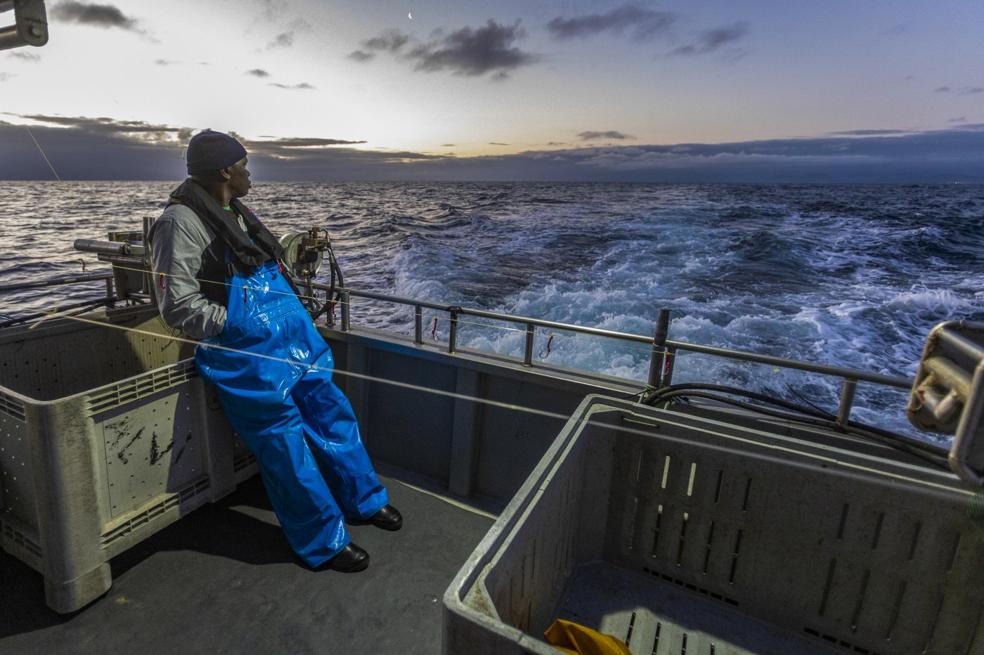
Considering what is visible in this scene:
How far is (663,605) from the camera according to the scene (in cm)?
213

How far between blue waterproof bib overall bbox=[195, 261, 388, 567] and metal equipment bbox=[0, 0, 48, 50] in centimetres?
121

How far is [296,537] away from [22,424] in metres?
1.32

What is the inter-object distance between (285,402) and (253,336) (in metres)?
0.37

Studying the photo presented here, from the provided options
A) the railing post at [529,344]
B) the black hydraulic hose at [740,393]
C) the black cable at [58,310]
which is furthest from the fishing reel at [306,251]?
the black hydraulic hose at [740,393]

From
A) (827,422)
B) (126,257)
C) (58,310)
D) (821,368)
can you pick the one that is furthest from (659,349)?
(58,310)

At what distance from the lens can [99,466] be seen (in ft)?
7.90

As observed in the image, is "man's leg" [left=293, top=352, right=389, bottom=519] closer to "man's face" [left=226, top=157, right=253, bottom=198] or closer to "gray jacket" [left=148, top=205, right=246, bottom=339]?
"gray jacket" [left=148, top=205, right=246, bottom=339]

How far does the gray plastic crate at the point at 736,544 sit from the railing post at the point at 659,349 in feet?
2.82

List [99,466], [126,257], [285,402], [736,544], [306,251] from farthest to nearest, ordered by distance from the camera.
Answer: [306,251] → [126,257] → [285,402] → [99,466] → [736,544]

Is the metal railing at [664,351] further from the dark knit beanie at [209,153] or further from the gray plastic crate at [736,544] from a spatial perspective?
the dark knit beanie at [209,153]

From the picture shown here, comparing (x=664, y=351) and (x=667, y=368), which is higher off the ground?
(x=664, y=351)

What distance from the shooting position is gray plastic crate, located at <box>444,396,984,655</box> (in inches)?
70.1

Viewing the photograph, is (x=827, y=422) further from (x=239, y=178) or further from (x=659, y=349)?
(x=239, y=178)

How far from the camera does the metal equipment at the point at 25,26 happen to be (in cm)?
214
